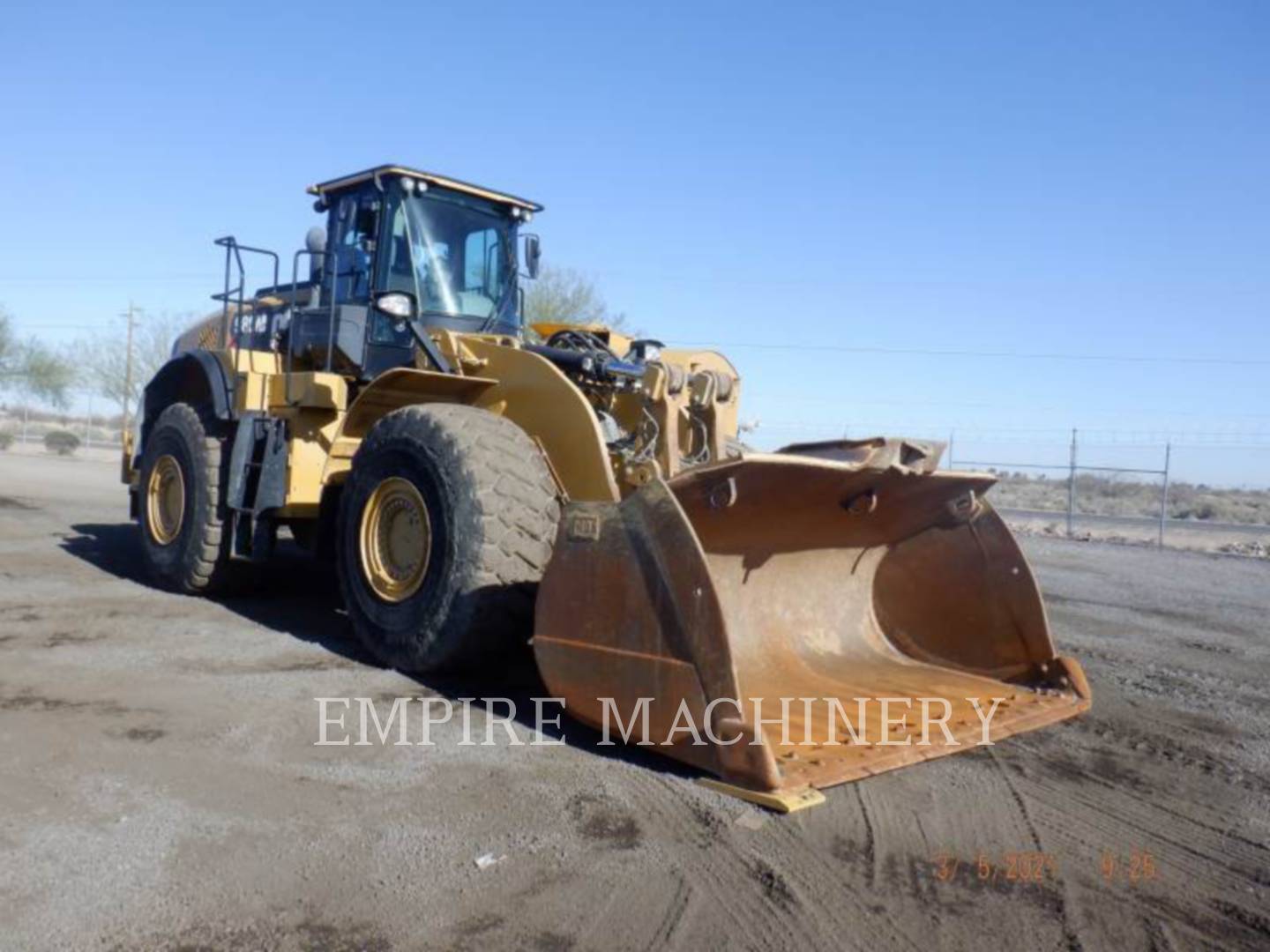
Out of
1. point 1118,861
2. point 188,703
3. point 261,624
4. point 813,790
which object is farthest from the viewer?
point 261,624

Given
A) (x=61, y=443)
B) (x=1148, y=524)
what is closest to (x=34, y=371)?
(x=61, y=443)

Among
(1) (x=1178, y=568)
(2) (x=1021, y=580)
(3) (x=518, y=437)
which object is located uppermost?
(3) (x=518, y=437)

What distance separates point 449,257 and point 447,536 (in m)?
2.58

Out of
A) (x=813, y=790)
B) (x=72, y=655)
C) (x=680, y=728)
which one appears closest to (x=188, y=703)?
(x=72, y=655)

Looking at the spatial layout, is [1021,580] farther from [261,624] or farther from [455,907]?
[261,624]

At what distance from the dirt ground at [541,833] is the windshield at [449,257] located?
2459 millimetres

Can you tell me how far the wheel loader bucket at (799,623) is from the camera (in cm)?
410

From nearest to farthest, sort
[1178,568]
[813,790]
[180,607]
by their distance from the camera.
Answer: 1. [813,790]
2. [180,607]
3. [1178,568]

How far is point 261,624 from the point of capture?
6.97 metres

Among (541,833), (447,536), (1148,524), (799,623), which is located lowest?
(1148,524)

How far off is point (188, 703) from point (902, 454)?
11.9ft

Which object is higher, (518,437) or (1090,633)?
(518,437)

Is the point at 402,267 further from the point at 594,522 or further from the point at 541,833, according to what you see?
the point at 541,833

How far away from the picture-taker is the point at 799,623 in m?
5.75
